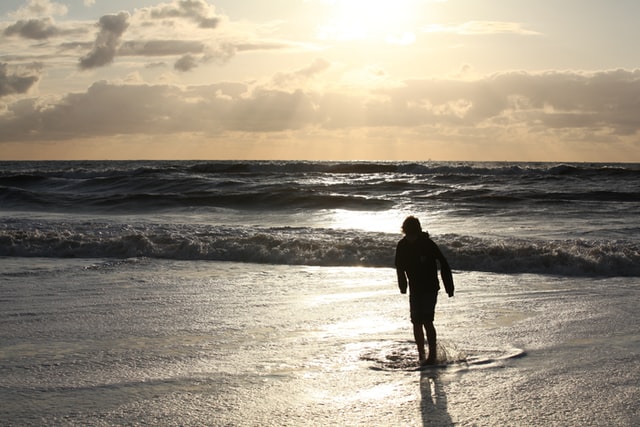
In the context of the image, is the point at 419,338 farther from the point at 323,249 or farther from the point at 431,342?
the point at 323,249

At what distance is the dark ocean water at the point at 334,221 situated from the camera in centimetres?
1377

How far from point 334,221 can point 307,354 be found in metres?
15.5

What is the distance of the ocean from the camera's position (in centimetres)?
539

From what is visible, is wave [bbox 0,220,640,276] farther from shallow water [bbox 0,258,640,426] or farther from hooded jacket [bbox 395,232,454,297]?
hooded jacket [bbox 395,232,454,297]

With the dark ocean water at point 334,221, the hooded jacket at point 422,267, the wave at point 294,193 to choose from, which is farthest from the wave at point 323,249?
the wave at point 294,193

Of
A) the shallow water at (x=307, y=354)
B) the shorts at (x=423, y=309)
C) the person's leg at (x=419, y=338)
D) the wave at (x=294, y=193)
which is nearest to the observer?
the shallow water at (x=307, y=354)

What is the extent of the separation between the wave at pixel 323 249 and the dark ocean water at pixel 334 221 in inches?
1.0

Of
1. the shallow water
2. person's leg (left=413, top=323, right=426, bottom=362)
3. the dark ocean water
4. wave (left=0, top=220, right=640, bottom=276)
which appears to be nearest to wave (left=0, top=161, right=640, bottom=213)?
the dark ocean water

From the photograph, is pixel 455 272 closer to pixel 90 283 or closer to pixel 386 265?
pixel 386 265

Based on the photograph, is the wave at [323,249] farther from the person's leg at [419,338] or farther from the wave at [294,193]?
the wave at [294,193]

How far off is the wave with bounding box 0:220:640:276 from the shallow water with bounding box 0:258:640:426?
1.44 m

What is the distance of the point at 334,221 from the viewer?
73.1 ft

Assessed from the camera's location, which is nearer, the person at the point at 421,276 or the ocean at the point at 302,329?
the ocean at the point at 302,329

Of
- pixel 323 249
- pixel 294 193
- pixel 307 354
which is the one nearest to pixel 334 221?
pixel 294 193
